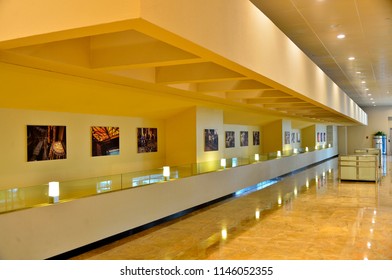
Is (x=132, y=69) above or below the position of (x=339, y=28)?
below

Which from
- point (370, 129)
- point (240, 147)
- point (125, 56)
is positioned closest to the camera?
point (125, 56)

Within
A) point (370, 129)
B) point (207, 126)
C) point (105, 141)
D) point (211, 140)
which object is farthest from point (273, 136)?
point (370, 129)

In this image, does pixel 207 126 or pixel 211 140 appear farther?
pixel 211 140

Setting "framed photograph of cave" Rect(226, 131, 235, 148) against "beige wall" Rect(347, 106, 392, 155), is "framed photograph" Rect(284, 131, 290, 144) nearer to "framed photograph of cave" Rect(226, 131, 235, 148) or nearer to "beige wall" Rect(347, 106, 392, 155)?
"framed photograph of cave" Rect(226, 131, 235, 148)

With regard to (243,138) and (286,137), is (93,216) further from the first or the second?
(286,137)

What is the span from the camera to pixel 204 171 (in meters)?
10.8

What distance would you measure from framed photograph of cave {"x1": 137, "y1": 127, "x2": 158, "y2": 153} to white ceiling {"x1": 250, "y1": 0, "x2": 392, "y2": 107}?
188 inches

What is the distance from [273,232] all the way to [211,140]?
5141mm

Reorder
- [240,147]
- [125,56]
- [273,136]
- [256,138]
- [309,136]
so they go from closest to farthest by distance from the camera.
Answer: [125,56], [240,147], [256,138], [273,136], [309,136]

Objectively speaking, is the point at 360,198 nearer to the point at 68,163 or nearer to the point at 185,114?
the point at 185,114

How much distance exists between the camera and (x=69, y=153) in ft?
28.0

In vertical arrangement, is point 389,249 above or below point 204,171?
below

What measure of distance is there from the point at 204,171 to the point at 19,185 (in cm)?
496
